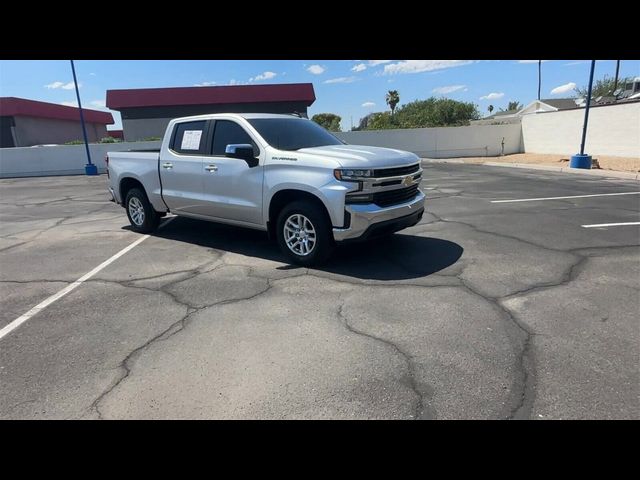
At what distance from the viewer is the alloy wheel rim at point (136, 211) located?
7.37m

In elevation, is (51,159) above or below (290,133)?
below

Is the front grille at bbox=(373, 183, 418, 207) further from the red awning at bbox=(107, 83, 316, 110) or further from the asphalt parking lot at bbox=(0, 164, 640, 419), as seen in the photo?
the red awning at bbox=(107, 83, 316, 110)

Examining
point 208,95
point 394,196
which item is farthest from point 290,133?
point 208,95

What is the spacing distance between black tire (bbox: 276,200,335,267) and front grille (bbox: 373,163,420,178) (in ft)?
2.61

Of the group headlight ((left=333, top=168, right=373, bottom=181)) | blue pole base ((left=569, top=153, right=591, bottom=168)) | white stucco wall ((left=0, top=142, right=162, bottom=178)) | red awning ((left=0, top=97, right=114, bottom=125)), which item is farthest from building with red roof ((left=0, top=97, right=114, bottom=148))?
blue pole base ((left=569, top=153, right=591, bottom=168))

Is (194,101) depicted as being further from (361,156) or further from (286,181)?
(361,156)

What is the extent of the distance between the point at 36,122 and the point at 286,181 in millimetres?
38999

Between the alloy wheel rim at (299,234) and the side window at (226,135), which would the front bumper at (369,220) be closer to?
the alloy wheel rim at (299,234)

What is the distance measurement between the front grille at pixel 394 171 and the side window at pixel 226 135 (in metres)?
1.89

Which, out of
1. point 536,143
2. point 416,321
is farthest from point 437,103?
point 416,321

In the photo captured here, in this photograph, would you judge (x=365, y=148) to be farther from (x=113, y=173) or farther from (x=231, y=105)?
(x=231, y=105)

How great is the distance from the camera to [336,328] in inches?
144
